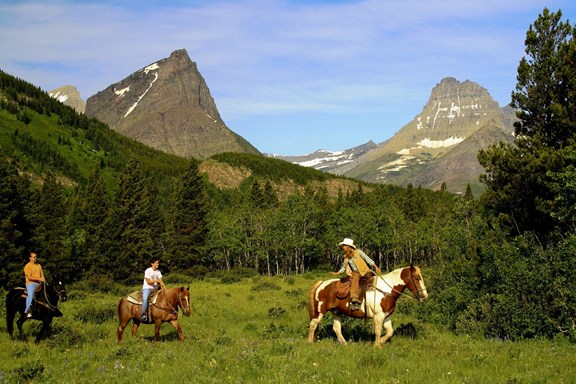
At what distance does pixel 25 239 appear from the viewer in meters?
46.5

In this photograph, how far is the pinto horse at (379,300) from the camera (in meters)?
14.9

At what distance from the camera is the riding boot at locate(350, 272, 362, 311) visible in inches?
587

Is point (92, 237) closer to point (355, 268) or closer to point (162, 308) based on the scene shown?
point (162, 308)

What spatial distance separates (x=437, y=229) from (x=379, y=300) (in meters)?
80.8

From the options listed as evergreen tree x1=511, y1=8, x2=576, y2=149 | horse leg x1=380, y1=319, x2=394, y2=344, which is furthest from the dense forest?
horse leg x1=380, y1=319, x2=394, y2=344

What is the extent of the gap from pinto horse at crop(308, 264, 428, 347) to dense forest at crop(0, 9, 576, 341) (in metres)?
4.91

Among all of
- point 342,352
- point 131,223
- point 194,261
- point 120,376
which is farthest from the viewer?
point 194,261

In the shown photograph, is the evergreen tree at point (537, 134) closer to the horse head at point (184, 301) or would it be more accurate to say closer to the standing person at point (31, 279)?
the horse head at point (184, 301)

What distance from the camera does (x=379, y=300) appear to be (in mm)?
15031

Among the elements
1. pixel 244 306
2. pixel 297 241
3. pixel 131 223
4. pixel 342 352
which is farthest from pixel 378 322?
pixel 297 241

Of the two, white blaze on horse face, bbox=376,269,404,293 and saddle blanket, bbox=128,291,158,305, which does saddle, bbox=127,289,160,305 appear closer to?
saddle blanket, bbox=128,291,158,305

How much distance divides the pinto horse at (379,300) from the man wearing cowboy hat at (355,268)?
346mm

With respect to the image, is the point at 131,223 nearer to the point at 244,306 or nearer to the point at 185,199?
the point at 185,199

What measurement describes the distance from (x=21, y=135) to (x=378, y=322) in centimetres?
17981
